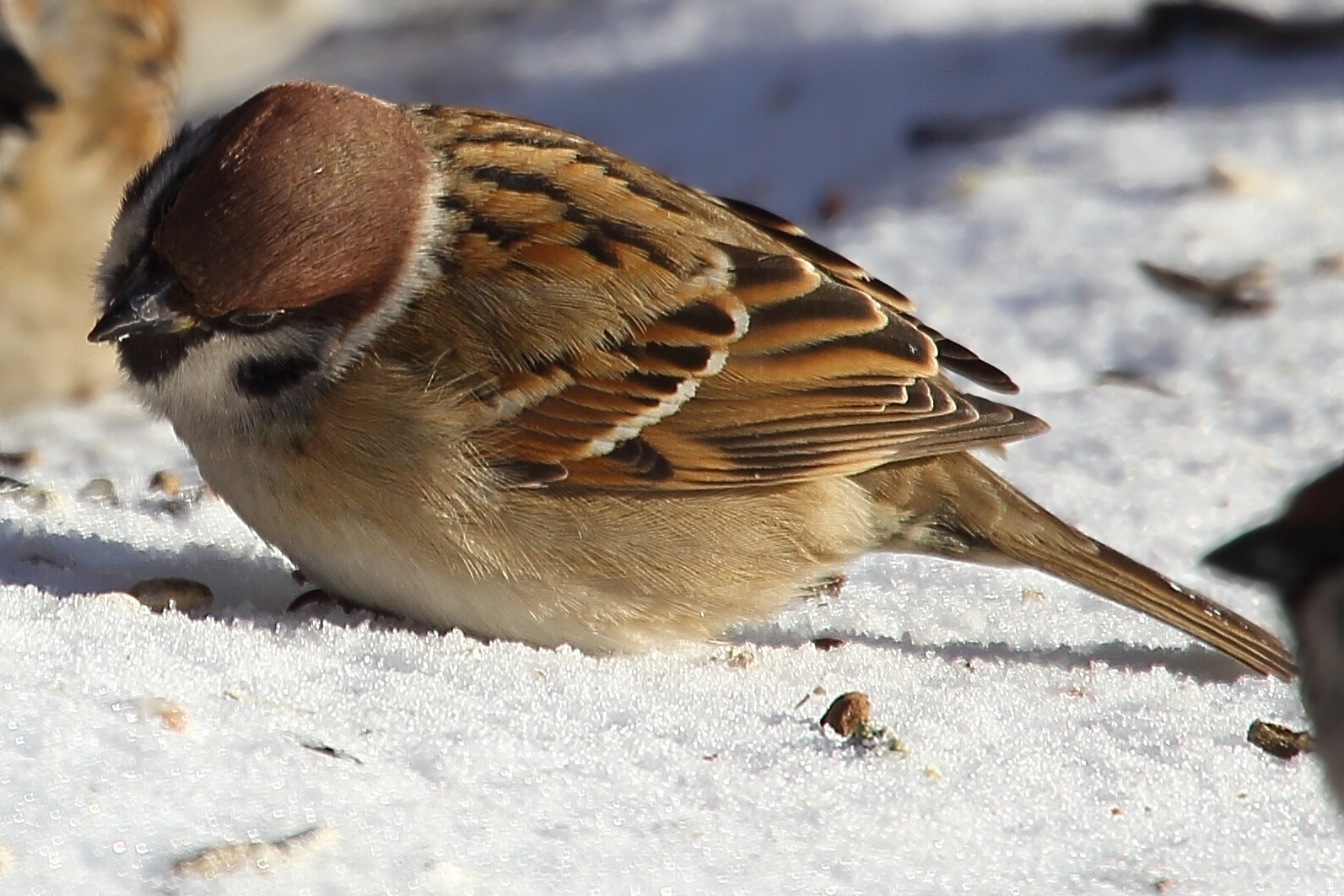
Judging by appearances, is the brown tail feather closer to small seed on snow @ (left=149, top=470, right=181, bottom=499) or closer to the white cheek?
the white cheek

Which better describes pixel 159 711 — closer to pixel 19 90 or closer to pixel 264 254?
pixel 264 254

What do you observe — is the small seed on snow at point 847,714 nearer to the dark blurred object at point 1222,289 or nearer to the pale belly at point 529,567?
the pale belly at point 529,567

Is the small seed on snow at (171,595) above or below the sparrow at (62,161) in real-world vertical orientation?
below

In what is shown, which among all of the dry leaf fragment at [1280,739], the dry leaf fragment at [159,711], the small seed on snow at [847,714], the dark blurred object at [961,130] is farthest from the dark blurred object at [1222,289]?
the dry leaf fragment at [159,711]

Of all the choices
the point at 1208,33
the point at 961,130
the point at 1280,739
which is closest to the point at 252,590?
the point at 1280,739

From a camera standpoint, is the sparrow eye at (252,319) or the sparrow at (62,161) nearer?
the sparrow eye at (252,319)

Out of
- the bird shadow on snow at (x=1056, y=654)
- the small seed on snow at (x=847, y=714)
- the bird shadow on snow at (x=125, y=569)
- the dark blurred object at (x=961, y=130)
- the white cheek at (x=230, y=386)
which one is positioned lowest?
the bird shadow on snow at (x=1056, y=654)
